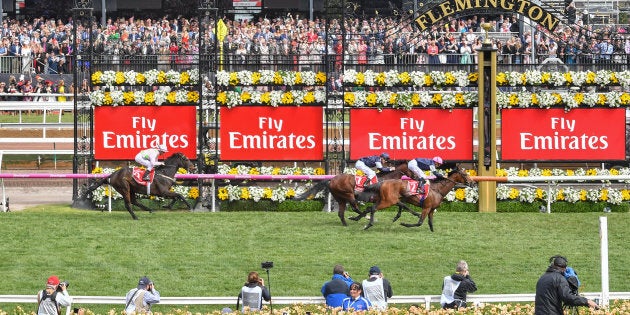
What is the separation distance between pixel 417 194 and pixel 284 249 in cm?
266

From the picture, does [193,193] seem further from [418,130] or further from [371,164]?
[371,164]

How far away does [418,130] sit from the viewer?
25.7m

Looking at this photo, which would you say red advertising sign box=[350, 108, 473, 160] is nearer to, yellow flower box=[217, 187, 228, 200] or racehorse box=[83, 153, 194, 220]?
yellow flower box=[217, 187, 228, 200]

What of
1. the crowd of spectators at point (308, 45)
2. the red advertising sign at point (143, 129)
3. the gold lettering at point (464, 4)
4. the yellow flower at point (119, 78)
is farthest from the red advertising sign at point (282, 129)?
the gold lettering at point (464, 4)

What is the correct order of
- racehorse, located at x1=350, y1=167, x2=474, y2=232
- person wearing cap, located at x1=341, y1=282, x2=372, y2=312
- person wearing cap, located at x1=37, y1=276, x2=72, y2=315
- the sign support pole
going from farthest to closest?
the sign support pole, racehorse, located at x1=350, y1=167, x2=474, y2=232, person wearing cap, located at x1=37, y1=276, x2=72, y2=315, person wearing cap, located at x1=341, y1=282, x2=372, y2=312

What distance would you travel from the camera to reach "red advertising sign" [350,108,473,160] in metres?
25.7

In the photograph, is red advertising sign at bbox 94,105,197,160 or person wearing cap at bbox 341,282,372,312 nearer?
person wearing cap at bbox 341,282,372,312

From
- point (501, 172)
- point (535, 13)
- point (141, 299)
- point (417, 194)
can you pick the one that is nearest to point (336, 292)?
point (141, 299)

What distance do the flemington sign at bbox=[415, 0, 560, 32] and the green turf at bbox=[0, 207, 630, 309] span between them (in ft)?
11.6

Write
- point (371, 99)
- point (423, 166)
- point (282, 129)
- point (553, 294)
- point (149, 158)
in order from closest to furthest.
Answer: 1. point (553, 294)
2. point (423, 166)
3. point (149, 158)
4. point (371, 99)
5. point (282, 129)

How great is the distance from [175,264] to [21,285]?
2404 mm

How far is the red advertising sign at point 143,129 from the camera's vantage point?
1025 inches

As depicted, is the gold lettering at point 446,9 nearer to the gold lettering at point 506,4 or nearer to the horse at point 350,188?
the gold lettering at point 506,4

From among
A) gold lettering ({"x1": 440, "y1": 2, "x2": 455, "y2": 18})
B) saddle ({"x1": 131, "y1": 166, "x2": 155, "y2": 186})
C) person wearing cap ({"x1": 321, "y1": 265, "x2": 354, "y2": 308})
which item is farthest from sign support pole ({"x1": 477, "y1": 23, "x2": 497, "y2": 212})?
person wearing cap ({"x1": 321, "y1": 265, "x2": 354, "y2": 308})
